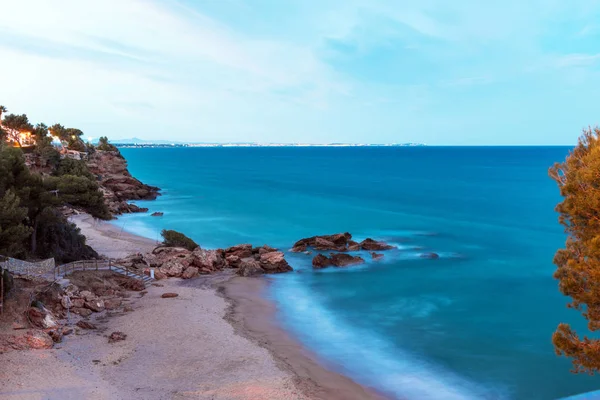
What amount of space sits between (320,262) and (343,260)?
1946 millimetres

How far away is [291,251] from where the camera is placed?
41.0 m

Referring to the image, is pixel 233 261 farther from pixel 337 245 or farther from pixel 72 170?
pixel 72 170

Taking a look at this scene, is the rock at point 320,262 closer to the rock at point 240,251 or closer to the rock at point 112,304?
the rock at point 240,251

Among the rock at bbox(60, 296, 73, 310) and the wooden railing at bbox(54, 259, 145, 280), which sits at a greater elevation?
the wooden railing at bbox(54, 259, 145, 280)

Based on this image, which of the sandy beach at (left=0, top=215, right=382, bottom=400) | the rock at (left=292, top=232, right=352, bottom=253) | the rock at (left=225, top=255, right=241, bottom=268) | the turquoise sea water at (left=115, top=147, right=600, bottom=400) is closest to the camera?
the sandy beach at (left=0, top=215, right=382, bottom=400)

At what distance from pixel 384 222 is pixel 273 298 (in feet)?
101

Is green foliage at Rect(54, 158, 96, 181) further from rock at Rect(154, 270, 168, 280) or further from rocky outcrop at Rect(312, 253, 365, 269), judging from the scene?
rocky outcrop at Rect(312, 253, 365, 269)

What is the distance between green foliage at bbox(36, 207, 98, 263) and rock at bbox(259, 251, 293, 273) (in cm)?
1189

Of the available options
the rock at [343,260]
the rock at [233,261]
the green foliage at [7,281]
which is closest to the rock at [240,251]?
the rock at [233,261]

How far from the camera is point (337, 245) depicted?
1631 inches

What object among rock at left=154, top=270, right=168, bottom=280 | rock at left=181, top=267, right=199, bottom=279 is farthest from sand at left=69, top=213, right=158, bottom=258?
rock at left=181, top=267, right=199, bottom=279

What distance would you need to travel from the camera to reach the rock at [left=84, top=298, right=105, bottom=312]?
22.5 metres

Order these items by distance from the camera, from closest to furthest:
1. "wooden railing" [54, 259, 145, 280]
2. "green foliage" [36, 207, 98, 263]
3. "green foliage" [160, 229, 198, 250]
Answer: "wooden railing" [54, 259, 145, 280], "green foliage" [36, 207, 98, 263], "green foliage" [160, 229, 198, 250]

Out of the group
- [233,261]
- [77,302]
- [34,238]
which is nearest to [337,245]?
[233,261]
